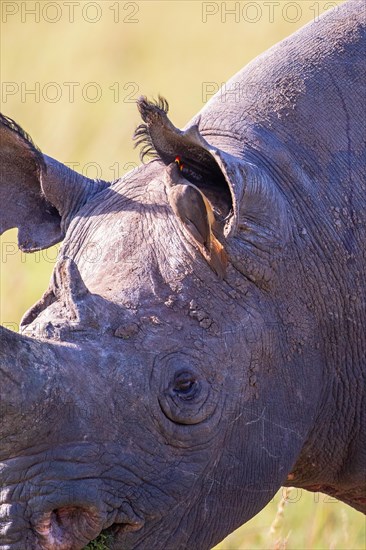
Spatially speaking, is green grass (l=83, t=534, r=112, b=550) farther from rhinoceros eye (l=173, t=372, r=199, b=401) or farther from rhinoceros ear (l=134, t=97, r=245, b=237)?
rhinoceros ear (l=134, t=97, r=245, b=237)

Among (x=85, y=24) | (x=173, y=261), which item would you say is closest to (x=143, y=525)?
(x=173, y=261)

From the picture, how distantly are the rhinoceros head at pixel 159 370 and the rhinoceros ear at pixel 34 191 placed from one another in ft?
0.34

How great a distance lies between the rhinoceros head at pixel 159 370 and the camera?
14.9ft

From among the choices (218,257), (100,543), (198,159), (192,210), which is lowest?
(100,543)

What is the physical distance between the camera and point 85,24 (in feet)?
62.2

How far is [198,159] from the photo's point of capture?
5.08 metres

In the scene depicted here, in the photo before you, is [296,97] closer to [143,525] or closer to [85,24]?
[143,525]

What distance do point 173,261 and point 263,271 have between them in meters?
0.36

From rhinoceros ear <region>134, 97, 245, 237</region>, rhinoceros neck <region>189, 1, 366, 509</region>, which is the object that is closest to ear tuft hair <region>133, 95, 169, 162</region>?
rhinoceros ear <region>134, 97, 245, 237</region>

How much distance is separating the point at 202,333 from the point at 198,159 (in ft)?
2.20

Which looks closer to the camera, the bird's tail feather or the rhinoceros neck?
the bird's tail feather

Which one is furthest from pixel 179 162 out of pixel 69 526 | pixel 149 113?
pixel 69 526

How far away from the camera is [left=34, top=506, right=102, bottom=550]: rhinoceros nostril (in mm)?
4551

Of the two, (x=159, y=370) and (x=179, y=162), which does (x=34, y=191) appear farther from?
(x=159, y=370)
